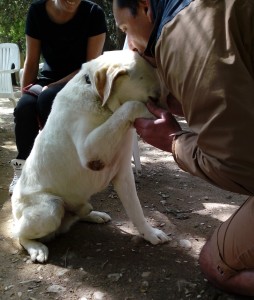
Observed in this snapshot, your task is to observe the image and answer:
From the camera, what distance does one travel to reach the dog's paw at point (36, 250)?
105 inches

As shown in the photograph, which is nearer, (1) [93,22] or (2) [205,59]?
(2) [205,59]

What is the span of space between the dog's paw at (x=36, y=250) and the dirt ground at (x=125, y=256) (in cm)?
5

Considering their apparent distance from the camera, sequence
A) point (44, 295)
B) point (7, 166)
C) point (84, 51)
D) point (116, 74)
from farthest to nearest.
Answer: point (7, 166) < point (84, 51) < point (44, 295) < point (116, 74)

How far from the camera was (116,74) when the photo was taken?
2221mm

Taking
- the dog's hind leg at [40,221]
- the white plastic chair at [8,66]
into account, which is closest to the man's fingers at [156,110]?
the dog's hind leg at [40,221]

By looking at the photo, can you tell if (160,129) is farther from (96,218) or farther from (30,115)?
(30,115)

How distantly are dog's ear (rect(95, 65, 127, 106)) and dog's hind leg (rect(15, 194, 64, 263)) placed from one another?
2.64ft

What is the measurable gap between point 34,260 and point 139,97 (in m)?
1.27

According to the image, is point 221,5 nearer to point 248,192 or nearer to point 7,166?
point 248,192

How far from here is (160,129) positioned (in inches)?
83.3

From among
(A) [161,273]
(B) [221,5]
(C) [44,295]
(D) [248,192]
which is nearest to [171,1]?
(B) [221,5]

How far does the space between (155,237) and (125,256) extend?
0.82ft

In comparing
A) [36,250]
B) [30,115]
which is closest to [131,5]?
[36,250]

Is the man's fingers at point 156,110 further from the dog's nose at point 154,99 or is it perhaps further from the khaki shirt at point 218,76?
the khaki shirt at point 218,76
